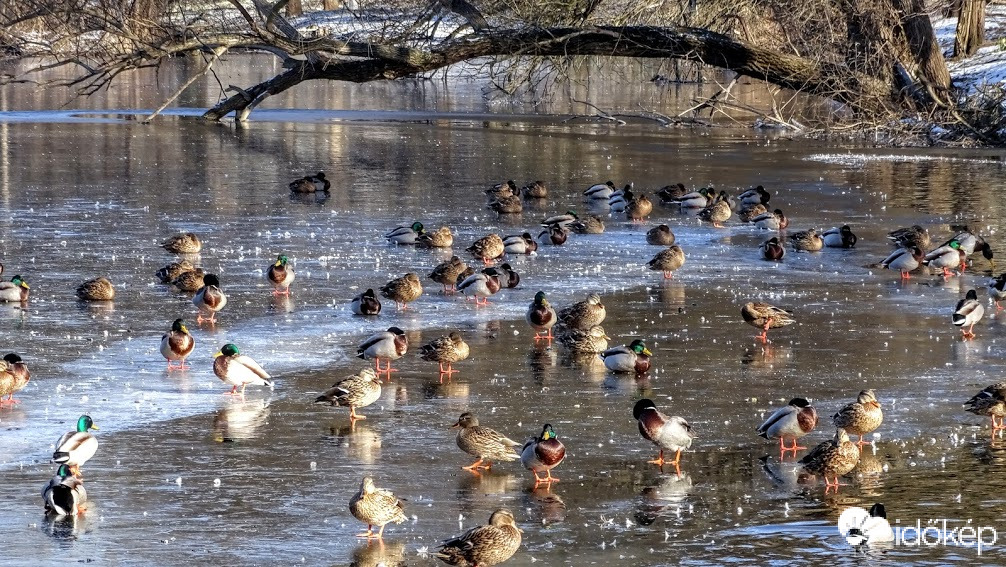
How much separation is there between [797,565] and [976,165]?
20.9m

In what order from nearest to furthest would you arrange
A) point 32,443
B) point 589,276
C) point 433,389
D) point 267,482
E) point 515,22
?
point 267,482
point 32,443
point 433,389
point 589,276
point 515,22

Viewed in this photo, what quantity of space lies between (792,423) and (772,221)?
35.2 feet

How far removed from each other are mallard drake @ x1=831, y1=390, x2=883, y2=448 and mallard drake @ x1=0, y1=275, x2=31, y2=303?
8.36 m

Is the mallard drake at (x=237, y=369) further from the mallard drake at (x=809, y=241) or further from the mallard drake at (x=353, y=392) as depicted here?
the mallard drake at (x=809, y=241)

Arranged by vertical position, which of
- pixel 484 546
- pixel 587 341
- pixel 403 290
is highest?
pixel 403 290

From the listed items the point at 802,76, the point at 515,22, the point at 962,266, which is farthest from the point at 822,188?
the point at 962,266

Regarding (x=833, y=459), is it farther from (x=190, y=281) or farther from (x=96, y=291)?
(x=96, y=291)

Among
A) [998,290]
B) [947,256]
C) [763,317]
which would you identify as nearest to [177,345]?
[763,317]

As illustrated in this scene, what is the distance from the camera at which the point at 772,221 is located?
765 inches

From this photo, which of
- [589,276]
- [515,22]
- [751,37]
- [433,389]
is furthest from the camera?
[751,37]

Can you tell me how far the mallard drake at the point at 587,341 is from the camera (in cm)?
1204

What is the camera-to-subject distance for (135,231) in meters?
19.0

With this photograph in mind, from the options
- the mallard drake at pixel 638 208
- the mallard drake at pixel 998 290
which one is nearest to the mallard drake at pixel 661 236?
the mallard drake at pixel 638 208

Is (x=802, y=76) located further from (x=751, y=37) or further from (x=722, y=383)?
(x=722, y=383)
